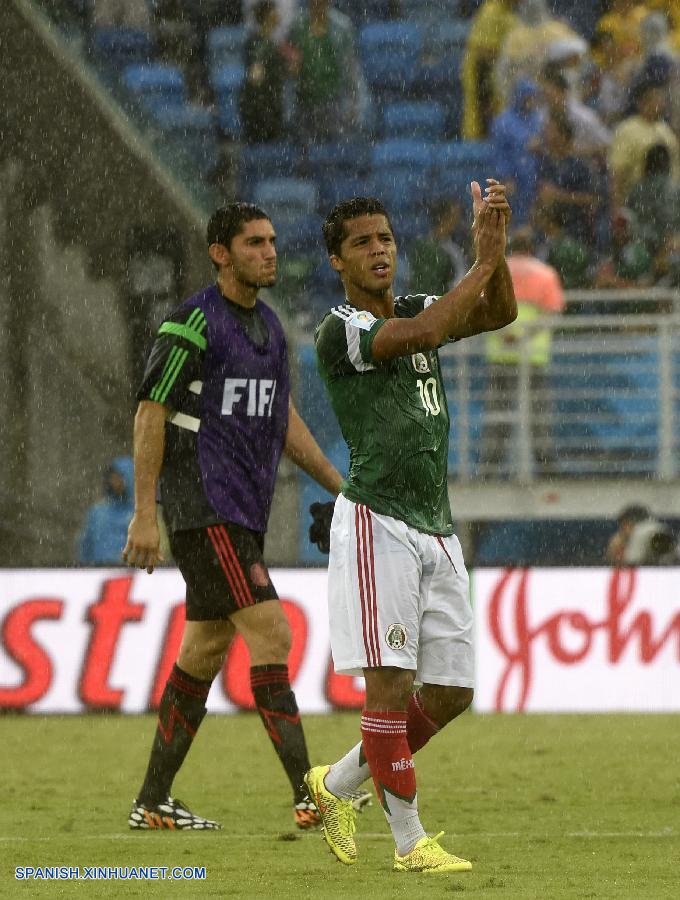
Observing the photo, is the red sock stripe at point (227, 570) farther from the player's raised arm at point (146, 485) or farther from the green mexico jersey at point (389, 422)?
the green mexico jersey at point (389, 422)

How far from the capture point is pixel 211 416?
626cm

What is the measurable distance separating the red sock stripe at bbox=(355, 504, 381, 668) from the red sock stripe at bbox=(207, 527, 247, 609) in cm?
100

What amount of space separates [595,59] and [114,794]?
35.9ft

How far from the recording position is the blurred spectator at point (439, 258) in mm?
14500

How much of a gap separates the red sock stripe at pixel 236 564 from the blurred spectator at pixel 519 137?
985 cm

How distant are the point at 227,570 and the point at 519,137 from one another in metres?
10.3

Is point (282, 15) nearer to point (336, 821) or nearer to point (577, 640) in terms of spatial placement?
point (577, 640)

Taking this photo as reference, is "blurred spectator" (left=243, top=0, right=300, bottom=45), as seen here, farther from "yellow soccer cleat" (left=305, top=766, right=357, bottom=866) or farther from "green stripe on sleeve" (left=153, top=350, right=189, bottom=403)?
"yellow soccer cleat" (left=305, top=766, right=357, bottom=866)

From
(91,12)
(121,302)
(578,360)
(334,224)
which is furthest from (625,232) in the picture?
(334,224)

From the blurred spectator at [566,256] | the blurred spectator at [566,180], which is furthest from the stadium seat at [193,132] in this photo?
the blurred spectator at [566,256]

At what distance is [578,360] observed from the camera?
14.9 m

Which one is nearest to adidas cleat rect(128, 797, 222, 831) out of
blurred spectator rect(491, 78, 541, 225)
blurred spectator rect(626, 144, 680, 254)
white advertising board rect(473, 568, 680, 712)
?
white advertising board rect(473, 568, 680, 712)

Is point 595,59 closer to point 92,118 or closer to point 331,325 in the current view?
point 92,118

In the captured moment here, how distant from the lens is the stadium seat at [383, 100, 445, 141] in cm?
1733
